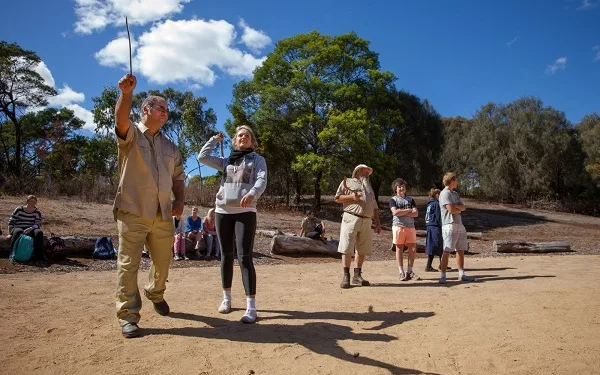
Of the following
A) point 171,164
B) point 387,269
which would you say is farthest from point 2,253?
point 387,269

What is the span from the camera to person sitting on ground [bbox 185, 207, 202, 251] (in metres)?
10.2

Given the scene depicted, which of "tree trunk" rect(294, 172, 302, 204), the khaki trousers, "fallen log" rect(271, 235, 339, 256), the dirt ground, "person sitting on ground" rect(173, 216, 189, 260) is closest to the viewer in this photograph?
the khaki trousers

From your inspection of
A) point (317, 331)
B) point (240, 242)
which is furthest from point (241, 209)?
point (317, 331)

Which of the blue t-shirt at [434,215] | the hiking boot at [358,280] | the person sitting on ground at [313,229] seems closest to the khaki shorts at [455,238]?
the hiking boot at [358,280]

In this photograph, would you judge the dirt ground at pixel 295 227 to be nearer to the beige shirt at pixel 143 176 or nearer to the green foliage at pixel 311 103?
the green foliage at pixel 311 103

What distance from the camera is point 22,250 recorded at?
7.93 m

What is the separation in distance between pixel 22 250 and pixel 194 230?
145 inches

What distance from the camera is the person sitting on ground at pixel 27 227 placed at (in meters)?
8.12

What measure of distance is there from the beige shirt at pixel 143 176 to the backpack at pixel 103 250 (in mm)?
6188

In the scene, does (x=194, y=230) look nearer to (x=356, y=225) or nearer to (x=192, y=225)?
(x=192, y=225)

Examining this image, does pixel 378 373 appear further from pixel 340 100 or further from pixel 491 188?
pixel 491 188

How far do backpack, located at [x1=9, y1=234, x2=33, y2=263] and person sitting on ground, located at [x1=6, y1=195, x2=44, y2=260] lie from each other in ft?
0.38

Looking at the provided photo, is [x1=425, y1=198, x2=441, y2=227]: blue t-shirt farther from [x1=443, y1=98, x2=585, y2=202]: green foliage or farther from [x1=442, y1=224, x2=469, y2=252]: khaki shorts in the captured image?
[x1=443, y1=98, x2=585, y2=202]: green foliage

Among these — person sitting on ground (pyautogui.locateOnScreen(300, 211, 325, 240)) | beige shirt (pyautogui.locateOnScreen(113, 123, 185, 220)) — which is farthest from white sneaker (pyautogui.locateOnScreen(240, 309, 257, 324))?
person sitting on ground (pyautogui.locateOnScreen(300, 211, 325, 240))
